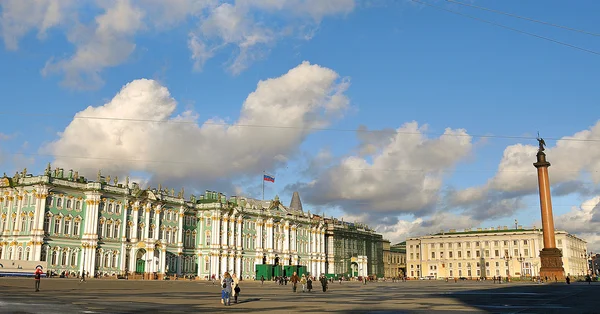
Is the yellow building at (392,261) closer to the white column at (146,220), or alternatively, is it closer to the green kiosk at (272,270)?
the green kiosk at (272,270)

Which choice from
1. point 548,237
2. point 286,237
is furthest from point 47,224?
point 548,237

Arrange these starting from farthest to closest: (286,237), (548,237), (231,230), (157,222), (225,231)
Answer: (286,237)
(231,230)
(225,231)
(157,222)
(548,237)

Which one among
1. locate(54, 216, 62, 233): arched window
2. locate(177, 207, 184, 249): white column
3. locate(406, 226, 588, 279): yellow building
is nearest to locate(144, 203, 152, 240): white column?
locate(177, 207, 184, 249): white column

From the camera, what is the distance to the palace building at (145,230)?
3073 inches

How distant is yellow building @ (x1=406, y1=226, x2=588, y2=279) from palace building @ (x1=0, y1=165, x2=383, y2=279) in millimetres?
46394

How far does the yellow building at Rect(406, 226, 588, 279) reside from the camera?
496 feet

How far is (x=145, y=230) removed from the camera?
301 ft

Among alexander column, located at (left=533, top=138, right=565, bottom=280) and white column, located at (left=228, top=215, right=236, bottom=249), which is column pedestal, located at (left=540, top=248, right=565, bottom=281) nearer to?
alexander column, located at (left=533, top=138, right=565, bottom=280)

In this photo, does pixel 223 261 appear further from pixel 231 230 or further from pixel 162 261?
pixel 162 261

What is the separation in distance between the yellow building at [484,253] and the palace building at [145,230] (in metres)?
46.4

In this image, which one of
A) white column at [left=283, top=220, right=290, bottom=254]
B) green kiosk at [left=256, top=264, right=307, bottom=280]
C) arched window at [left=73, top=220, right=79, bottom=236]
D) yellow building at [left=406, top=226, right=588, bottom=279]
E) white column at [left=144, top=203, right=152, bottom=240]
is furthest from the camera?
yellow building at [left=406, top=226, right=588, bottom=279]

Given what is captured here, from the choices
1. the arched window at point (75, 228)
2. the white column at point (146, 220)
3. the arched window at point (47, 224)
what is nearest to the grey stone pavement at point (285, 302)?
the arched window at point (47, 224)

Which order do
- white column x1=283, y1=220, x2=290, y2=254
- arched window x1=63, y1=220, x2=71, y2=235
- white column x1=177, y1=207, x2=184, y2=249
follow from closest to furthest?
arched window x1=63, y1=220, x2=71, y2=235, white column x1=177, y1=207, x2=184, y2=249, white column x1=283, y1=220, x2=290, y2=254

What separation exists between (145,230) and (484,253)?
104m
